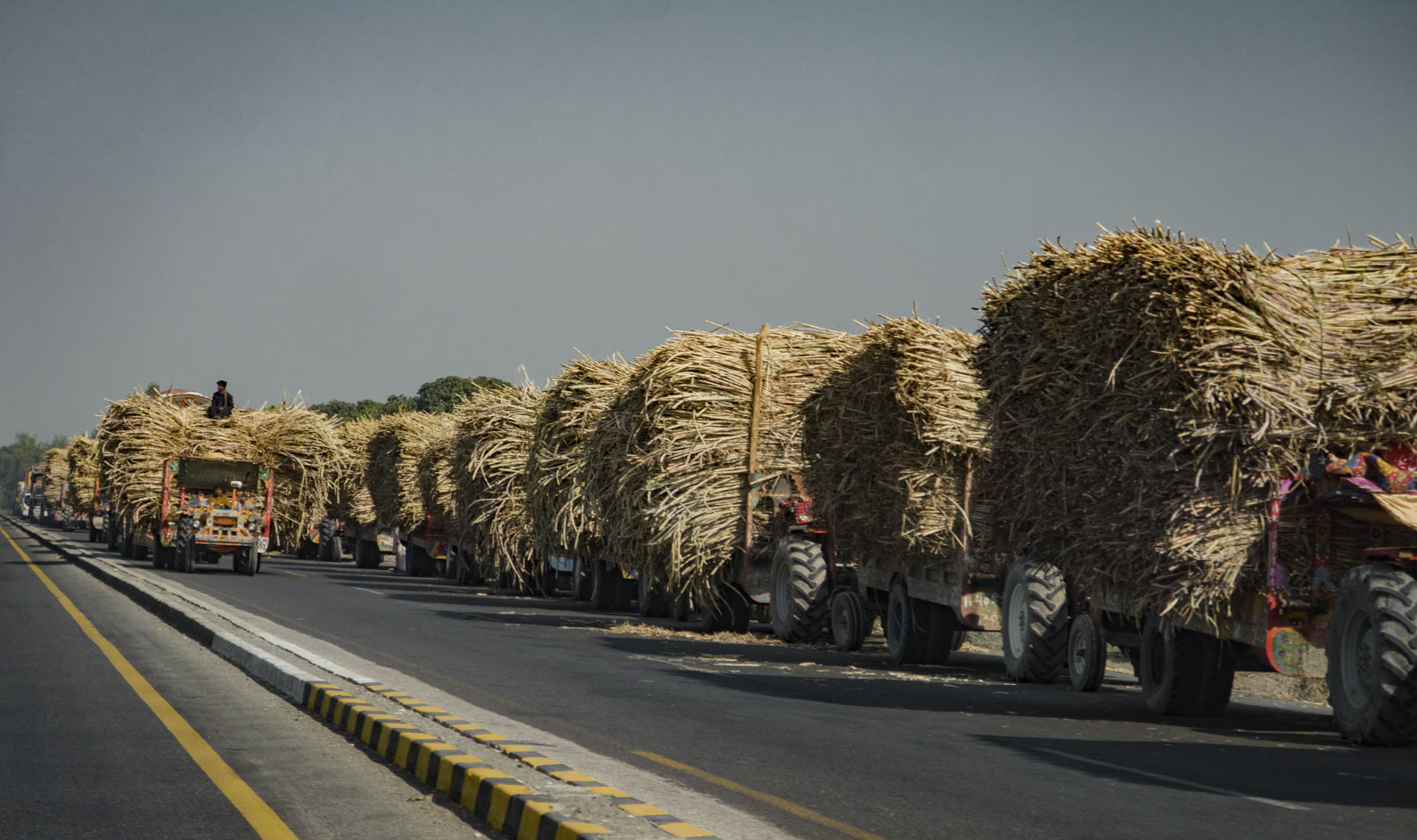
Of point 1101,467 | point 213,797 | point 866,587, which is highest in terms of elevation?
point 1101,467

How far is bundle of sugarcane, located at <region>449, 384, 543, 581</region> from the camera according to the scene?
31.8 metres

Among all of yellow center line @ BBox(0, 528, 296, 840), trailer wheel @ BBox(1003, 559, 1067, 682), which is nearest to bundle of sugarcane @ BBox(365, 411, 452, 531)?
yellow center line @ BBox(0, 528, 296, 840)

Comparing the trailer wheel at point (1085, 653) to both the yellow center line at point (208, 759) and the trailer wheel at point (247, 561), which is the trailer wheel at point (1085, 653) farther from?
the trailer wheel at point (247, 561)

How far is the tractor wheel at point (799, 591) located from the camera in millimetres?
19391

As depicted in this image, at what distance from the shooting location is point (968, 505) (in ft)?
54.1

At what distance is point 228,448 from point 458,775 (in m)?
27.4

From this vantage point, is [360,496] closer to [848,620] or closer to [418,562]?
[418,562]

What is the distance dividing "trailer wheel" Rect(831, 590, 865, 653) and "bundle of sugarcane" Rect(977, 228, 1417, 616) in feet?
20.4

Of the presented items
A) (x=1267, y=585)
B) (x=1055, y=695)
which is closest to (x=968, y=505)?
(x=1055, y=695)

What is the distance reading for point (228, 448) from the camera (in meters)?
33.6

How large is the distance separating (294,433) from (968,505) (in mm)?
21684

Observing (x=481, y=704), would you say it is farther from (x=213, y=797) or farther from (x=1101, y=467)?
(x=1101, y=467)

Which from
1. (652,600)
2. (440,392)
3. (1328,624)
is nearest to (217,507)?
(652,600)

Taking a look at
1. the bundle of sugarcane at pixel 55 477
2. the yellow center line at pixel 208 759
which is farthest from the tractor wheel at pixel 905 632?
the bundle of sugarcane at pixel 55 477
